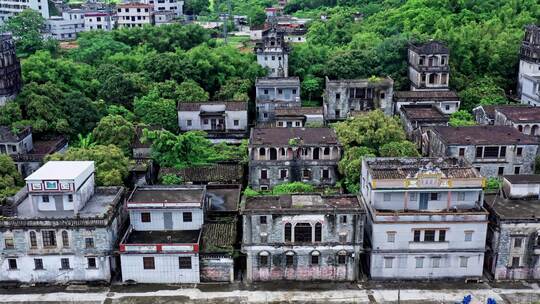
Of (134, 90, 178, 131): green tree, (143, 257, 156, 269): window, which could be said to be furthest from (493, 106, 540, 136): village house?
(143, 257, 156, 269): window

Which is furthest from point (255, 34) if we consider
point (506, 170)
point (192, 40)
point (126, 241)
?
point (126, 241)

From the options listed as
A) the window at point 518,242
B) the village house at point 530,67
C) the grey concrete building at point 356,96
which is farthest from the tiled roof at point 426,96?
the window at point 518,242

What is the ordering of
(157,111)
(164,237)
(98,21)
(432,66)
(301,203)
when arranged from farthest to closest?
1. (98,21)
2. (432,66)
3. (157,111)
4. (164,237)
5. (301,203)

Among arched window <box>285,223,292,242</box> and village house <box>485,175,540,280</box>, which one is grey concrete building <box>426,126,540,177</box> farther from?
arched window <box>285,223,292,242</box>

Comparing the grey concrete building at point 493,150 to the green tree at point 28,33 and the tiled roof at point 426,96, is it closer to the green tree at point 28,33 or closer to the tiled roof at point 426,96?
the tiled roof at point 426,96

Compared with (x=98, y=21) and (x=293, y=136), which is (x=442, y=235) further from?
(x=98, y=21)

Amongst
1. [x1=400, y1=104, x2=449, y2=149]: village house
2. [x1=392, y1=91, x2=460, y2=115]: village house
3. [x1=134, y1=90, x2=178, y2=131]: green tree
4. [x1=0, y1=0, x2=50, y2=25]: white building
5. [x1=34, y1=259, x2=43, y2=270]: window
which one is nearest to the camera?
[x1=34, y1=259, x2=43, y2=270]: window

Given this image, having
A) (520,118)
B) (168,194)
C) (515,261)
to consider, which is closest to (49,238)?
(168,194)
